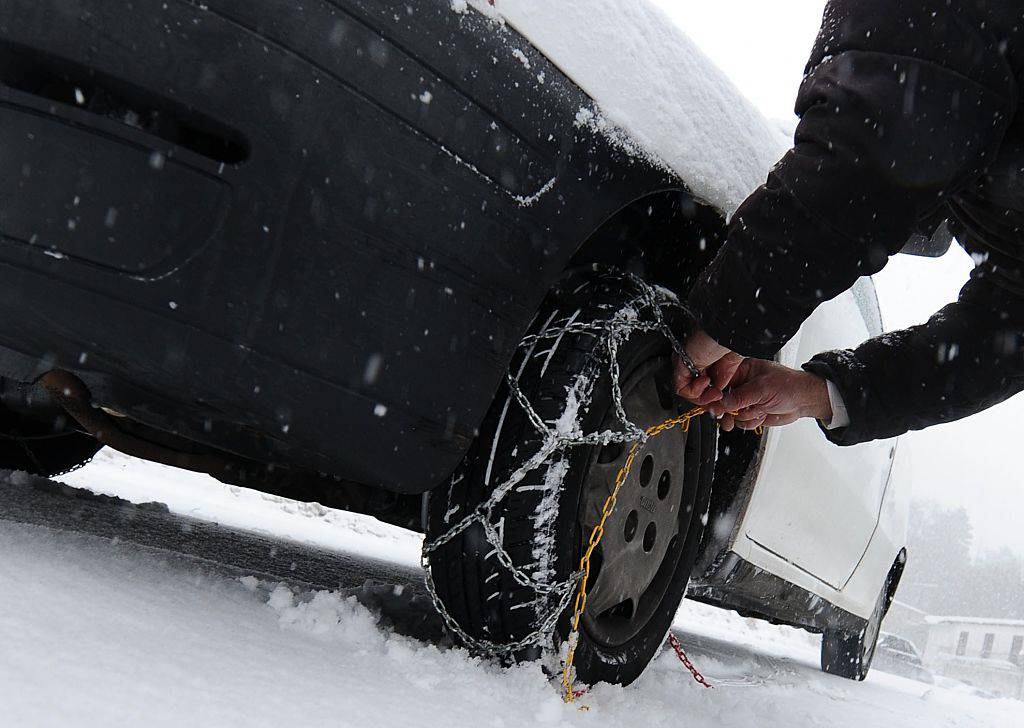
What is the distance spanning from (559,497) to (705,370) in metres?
0.49

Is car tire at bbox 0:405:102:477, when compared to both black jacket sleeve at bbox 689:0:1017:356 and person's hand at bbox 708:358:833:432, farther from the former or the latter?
black jacket sleeve at bbox 689:0:1017:356

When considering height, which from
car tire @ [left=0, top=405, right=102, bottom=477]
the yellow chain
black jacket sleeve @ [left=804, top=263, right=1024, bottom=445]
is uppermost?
black jacket sleeve @ [left=804, top=263, right=1024, bottom=445]

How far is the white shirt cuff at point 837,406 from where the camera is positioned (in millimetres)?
1792

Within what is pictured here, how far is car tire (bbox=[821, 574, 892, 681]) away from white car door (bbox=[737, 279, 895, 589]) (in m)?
1.43

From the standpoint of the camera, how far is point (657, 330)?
1.79 meters

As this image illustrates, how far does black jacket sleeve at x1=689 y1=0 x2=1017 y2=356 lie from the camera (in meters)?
1.22

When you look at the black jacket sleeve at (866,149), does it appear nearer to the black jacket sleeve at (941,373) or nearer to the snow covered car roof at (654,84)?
the snow covered car roof at (654,84)

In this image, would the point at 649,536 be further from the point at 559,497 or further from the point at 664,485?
the point at 559,497

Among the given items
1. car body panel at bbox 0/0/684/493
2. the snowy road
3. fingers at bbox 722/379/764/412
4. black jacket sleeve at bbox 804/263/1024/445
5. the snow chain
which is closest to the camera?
the snowy road

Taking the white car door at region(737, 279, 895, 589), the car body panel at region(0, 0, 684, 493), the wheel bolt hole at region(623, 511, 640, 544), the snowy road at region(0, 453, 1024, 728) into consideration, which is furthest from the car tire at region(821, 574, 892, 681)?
the car body panel at region(0, 0, 684, 493)

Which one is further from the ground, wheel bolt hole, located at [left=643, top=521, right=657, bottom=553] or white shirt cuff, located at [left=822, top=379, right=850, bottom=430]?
white shirt cuff, located at [left=822, top=379, right=850, bottom=430]

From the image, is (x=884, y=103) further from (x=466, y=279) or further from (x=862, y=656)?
(x=862, y=656)

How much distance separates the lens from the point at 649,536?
6.36 feet

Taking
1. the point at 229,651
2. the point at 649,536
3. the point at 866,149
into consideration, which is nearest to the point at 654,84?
the point at 866,149
